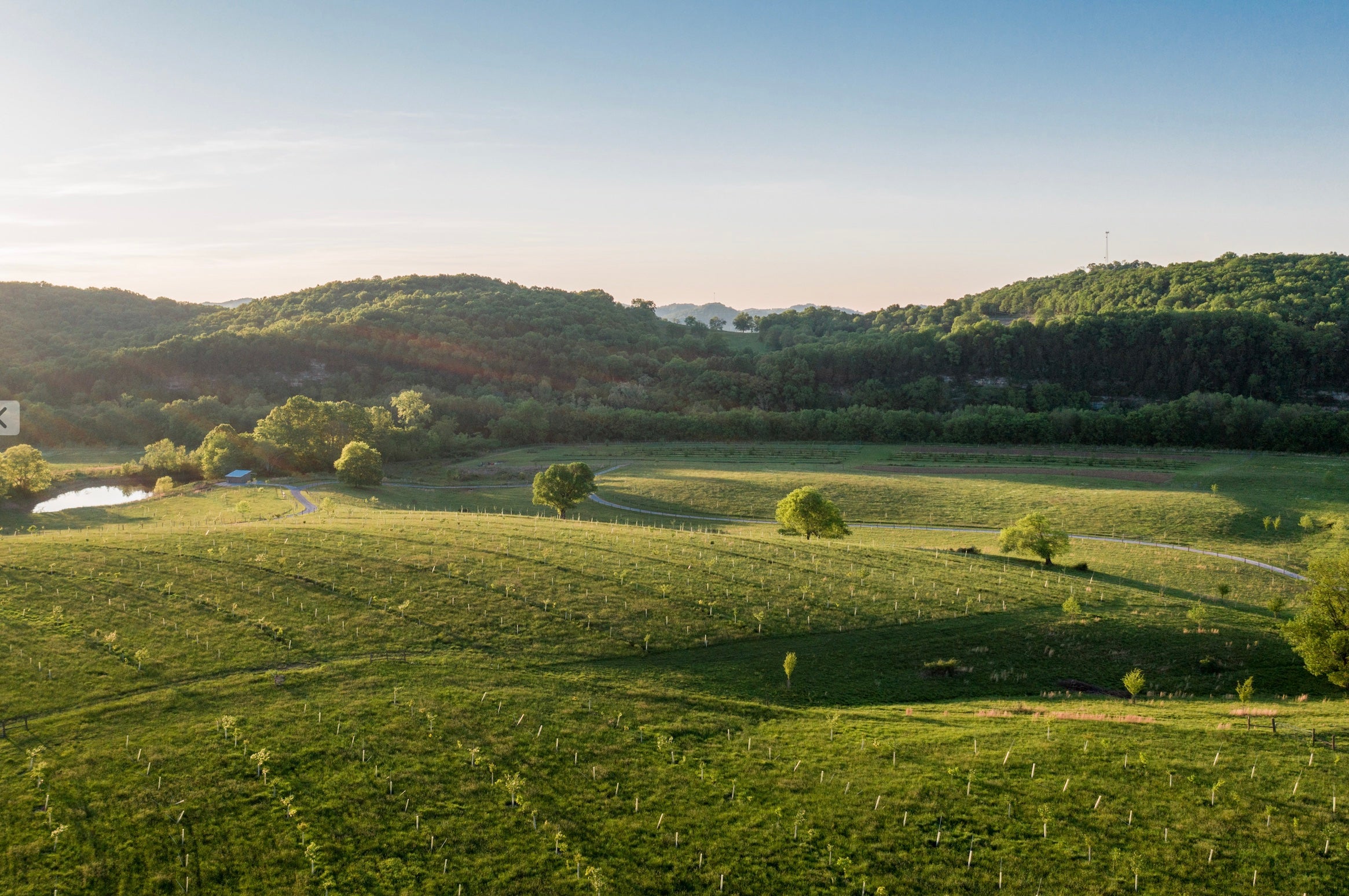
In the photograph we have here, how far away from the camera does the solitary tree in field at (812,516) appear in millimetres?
69000

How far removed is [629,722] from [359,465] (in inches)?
3230

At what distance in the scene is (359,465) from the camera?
10144 centimetres

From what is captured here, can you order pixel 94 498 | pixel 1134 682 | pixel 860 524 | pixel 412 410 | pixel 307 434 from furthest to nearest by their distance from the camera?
pixel 412 410 → pixel 307 434 → pixel 94 498 → pixel 860 524 → pixel 1134 682

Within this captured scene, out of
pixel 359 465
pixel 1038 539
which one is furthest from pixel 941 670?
pixel 359 465

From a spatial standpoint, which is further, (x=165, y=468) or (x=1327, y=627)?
(x=165, y=468)

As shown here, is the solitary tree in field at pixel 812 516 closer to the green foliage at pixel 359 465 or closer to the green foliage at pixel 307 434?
the green foliage at pixel 359 465

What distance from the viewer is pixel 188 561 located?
159 ft

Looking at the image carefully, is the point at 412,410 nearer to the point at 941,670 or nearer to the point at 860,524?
the point at 860,524

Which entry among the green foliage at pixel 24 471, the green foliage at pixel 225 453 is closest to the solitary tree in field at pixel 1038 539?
the green foliage at pixel 225 453

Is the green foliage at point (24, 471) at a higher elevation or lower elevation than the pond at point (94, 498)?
higher

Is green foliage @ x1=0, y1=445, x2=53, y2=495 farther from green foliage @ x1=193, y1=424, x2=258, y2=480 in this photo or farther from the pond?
green foliage @ x1=193, y1=424, x2=258, y2=480

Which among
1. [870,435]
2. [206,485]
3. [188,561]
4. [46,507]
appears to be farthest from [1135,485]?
[46,507]

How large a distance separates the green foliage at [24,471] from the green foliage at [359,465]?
3680 centimetres

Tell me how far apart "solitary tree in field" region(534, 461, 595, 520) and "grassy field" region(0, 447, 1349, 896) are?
2039cm
